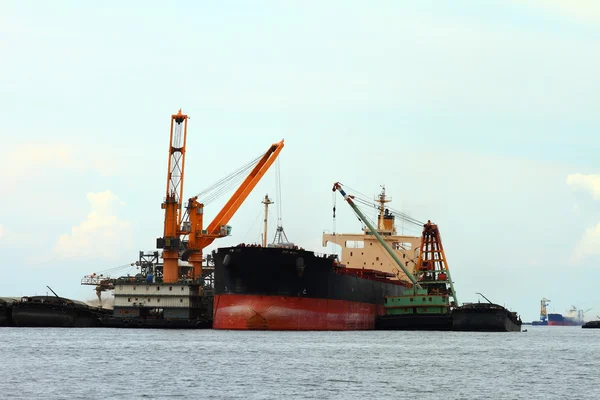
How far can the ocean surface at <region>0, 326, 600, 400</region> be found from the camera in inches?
1308

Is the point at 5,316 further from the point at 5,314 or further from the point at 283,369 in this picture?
the point at 283,369

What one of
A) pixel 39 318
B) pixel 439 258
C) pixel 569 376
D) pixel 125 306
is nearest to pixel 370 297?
pixel 439 258

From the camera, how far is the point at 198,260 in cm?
8231

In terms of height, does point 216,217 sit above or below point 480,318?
above

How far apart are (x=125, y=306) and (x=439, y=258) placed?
92.3 ft

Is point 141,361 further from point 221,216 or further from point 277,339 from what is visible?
point 221,216

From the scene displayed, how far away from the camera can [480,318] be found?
7769cm

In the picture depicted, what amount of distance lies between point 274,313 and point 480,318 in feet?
70.3

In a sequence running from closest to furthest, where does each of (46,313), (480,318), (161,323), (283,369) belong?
(283,369)
(161,323)
(46,313)
(480,318)

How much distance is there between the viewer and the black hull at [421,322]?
7856 cm

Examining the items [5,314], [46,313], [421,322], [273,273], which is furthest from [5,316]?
[421,322]

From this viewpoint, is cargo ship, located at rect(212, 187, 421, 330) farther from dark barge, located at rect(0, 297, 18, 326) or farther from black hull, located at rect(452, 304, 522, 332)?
dark barge, located at rect(0, 297, 18, 326)

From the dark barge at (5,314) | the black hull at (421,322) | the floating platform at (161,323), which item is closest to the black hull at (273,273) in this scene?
the floating platform at (161,323)

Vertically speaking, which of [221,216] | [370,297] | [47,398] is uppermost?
[221,216]
